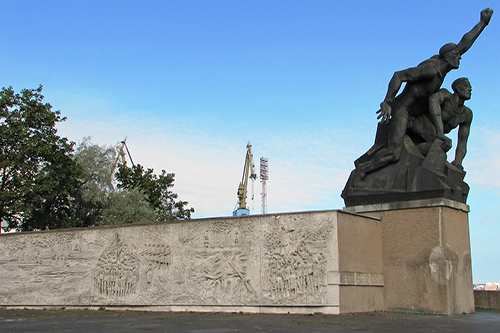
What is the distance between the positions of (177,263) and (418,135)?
5.58 m

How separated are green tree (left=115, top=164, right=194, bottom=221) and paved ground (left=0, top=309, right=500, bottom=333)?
2120 centimetres

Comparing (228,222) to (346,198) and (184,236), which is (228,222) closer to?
(184,236)

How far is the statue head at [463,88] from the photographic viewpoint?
38.6 feet

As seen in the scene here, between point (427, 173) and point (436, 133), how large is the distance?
1.13 metres

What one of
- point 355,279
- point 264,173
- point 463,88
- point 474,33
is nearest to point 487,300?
point 355,279

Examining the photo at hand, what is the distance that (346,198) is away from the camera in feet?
38.3

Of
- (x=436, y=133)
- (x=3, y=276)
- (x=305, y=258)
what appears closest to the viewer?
(x=305, y=258)

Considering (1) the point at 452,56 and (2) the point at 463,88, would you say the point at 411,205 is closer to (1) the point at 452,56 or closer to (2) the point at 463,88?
(2) the point at 463,88

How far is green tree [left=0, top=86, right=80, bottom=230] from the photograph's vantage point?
23.6m

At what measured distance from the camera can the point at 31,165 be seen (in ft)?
79.7

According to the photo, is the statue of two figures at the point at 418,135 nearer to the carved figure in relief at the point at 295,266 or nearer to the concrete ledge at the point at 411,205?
the concrete ledge at the point at 411,205

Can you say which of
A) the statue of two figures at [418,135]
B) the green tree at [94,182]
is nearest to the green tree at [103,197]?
the green tree at [94,182]

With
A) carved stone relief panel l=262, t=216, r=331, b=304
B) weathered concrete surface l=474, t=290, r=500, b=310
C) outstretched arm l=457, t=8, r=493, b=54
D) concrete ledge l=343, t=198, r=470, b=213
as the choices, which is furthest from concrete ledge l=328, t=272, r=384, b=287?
outstretched arm l=457, t=8, r=493, b=54

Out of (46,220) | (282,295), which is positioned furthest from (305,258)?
(46,220)
